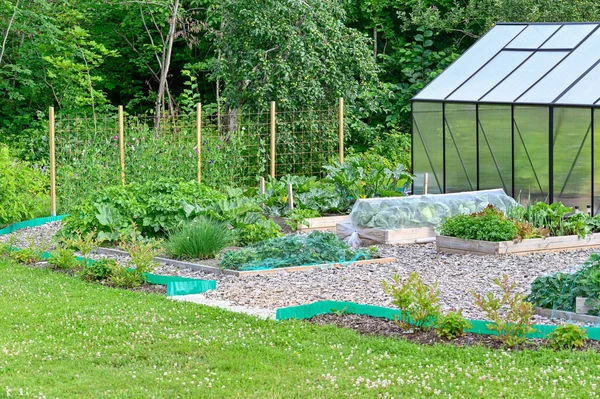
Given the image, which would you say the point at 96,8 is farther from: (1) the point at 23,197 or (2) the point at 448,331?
(2) the point at 448,331

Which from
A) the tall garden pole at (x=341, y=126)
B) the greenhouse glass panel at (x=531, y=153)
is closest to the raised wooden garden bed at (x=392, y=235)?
the greenhouse glass panel at (x=531, y=153)

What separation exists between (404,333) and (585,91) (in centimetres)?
698

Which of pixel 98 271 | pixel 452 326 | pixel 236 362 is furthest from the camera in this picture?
pixel 98 271

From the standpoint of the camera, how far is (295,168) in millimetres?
16234

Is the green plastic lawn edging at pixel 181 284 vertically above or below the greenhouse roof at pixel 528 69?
below

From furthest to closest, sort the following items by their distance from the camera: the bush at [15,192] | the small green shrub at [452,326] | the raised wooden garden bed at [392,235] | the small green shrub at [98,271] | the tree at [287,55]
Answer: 1. the tree at [287,55]
2. the bush at [15,192]
3. the raised wooden garden bed at [392,235]
4. the small green shrub at [98,271]
5. the small green shrub at [452,326]

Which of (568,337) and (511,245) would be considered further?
(511,245)

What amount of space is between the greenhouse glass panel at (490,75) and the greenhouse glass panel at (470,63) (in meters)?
0.17

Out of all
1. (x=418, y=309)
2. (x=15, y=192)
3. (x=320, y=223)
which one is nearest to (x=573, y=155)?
(x=320, y=223)

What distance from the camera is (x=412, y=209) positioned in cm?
1127

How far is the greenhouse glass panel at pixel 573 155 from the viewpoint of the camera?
1198 centimetres

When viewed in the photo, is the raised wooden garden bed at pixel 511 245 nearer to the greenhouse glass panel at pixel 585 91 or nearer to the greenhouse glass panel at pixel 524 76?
the greenhouse glass panel at pixel 585 91

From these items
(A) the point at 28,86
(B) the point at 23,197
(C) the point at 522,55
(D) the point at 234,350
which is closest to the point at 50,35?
(A) the point at 28,86

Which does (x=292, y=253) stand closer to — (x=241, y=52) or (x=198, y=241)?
(x=198, y=241)
